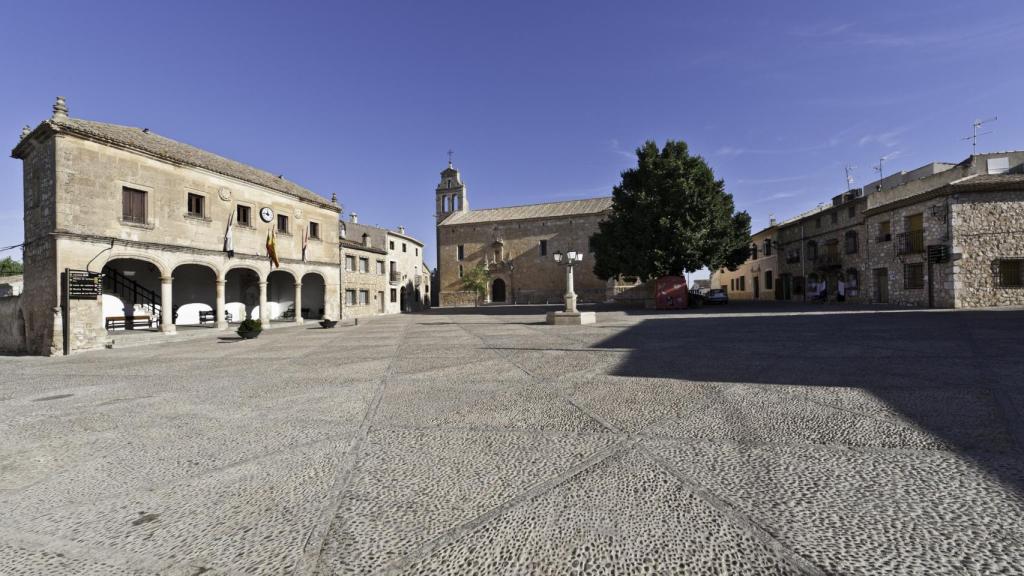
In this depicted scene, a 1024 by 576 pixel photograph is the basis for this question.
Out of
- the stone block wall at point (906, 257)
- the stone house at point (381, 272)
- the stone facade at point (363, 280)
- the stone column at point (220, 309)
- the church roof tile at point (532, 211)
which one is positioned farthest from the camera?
the church roof tile at point (532, 211)

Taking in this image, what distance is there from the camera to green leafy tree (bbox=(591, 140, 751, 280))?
81.3 ft

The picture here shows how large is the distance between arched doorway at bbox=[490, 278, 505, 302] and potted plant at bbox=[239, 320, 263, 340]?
33.4 metres

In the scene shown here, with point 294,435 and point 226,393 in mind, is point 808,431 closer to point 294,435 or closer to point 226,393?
point 294,435

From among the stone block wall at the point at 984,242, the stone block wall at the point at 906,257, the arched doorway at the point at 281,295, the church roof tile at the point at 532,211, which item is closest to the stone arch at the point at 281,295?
the arched doorway at the point at 281,295

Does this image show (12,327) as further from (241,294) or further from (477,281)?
(477,281)

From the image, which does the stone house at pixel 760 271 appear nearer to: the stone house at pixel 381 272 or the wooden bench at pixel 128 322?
the stone house at pixel 381 272

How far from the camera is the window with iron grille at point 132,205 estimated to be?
15.1 meters

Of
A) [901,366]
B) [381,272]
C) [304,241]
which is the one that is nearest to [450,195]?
[381,272]

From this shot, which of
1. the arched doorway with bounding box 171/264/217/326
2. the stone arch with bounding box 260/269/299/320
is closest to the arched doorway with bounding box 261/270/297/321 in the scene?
the stone arch with bounding box 260/269/299/320

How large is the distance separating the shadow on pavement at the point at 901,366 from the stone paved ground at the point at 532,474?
51 millimetres

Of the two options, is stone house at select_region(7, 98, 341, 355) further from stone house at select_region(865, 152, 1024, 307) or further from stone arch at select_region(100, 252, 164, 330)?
stone house at select_region(865, 152, 1024, 307)

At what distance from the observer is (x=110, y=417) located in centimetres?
471

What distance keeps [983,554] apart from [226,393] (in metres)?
7.39

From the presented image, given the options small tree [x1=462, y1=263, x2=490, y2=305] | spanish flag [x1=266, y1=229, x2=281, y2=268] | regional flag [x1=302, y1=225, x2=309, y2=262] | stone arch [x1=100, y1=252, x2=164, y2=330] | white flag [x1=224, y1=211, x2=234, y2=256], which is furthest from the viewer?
small tree [x1=462, y1=263, x2=490, y2=305]
